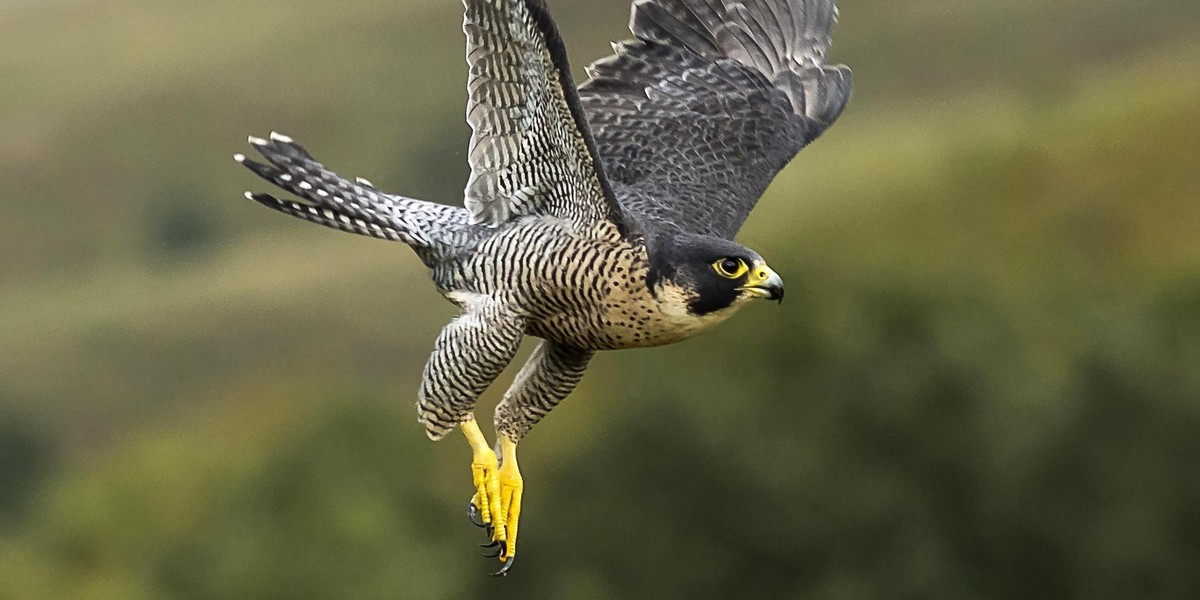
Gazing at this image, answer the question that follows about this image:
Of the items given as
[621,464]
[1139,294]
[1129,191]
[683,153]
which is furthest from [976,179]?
[683,153]

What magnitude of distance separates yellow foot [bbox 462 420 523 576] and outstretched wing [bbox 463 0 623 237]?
1117 millimetres

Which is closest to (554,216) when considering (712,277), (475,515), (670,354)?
(712,277)

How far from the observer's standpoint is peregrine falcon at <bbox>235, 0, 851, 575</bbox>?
8836 mm

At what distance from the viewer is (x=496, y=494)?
32.0 ft

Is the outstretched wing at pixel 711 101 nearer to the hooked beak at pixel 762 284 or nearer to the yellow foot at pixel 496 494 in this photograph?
the hooked beak at pixel 762 284

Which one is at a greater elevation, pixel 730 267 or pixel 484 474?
pixel 730 267

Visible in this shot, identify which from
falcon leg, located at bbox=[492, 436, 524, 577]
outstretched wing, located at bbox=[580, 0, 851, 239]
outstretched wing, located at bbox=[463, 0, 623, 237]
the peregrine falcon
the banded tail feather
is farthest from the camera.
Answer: outstretched wing, located at bbox=[580, 0, 851, 239]

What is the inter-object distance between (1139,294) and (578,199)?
32385 millimetres

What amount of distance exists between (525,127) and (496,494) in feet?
6.05

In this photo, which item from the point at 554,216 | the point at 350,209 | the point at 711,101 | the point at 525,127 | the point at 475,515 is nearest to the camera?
the point at 525,127

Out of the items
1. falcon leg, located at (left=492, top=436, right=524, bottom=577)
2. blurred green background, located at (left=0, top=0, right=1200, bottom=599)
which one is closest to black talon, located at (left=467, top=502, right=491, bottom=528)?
falcon leg, located at (left=492, top=436, right=524, bottom=577)

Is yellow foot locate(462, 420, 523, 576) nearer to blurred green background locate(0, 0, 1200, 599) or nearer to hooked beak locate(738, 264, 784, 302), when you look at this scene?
hooked beak locate(738, 264, 784, 302)

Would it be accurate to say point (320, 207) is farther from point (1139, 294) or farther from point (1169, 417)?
point (1139, 294)

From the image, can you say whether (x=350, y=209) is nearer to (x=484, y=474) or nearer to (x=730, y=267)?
(x=484, y=474)
